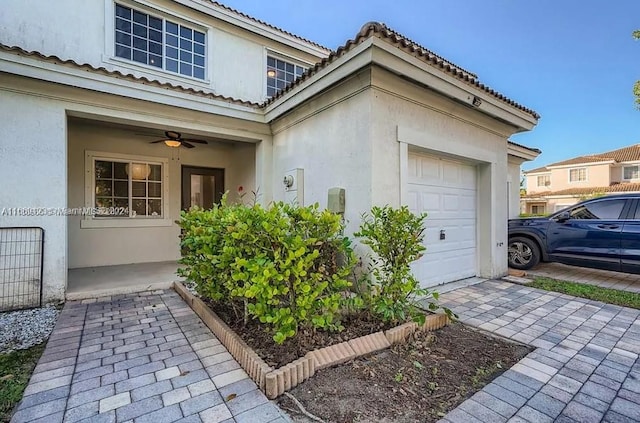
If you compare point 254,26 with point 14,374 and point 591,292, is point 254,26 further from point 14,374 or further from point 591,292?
point 591,292

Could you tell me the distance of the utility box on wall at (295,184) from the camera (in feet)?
18.5

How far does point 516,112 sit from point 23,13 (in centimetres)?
1020

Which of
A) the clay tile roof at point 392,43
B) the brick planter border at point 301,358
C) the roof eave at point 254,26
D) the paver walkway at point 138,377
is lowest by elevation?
the paver walkway at point 138,377

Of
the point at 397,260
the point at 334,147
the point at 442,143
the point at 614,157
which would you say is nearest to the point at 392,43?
the point at 334,147

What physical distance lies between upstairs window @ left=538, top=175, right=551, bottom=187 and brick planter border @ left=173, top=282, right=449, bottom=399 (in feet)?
123

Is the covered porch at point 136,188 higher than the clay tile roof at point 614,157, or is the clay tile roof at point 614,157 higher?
the clay tile roof at point 614,157

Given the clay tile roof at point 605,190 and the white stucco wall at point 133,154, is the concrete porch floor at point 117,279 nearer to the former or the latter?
the white stucco wall at point 133,154

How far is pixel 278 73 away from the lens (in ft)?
29.0

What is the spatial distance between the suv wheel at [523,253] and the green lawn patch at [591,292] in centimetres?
107

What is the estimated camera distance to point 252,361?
2637mm

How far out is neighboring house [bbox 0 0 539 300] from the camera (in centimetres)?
437

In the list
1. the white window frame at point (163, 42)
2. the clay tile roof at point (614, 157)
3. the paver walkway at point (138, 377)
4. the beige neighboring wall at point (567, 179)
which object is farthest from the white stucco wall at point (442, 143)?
the clay tile roof at point (614, 157)

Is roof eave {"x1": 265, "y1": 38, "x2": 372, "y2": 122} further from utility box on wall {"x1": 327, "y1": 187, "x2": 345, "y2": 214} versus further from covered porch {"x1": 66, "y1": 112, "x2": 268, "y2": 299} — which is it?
utility box on wall {"x1": 327, "y1": 187, "x2": 345, "y2": 214}

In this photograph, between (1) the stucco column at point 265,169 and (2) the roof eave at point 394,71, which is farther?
(1) the stucco column at point 265,169
